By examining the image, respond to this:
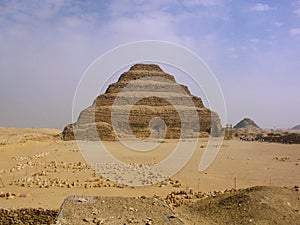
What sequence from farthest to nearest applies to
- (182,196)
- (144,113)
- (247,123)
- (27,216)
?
(247,123)
(144,113)
(182,196)
(27,216)

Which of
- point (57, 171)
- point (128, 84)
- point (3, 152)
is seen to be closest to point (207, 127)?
point (128, 84)

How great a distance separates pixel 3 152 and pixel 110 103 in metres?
37.0

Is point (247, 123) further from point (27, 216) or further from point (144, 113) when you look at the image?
point (27, 216)

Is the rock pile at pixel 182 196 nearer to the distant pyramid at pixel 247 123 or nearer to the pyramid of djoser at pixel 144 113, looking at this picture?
the pyramid of djoser at pixel 144 113

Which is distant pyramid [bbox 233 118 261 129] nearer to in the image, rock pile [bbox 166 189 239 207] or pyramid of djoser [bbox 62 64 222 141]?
pyramid of djoser [bbox 62 64 222 141]

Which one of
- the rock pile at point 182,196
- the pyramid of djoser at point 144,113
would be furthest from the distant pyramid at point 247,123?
the rock pile at point 182,196

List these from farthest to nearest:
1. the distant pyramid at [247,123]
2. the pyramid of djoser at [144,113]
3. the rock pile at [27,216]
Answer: the distant pyramid at [247,123], the pyramid of djoser at [144,113], the rock pile at [27,216]

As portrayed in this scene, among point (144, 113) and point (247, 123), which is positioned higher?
point (247, 123)

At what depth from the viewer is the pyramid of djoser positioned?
52247mm

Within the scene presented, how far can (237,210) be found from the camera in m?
8.27

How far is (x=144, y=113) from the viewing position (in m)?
60.9

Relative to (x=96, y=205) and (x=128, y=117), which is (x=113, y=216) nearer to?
(x=96, y=205)

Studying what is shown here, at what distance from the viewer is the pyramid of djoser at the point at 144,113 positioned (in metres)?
52.2

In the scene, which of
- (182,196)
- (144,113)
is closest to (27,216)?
(182,196)
